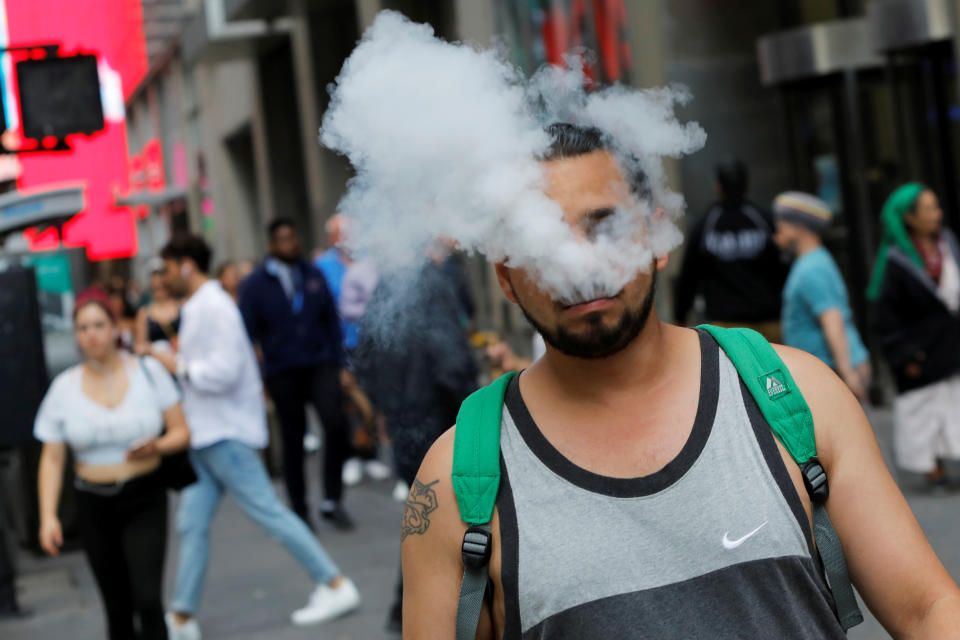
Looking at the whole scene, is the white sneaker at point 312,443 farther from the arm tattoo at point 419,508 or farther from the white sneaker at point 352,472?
the arm tattoo at point 419,508

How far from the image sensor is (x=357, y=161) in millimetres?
2072

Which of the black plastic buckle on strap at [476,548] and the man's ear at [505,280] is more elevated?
the man's ear at [505,280]

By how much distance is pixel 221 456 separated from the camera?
6395 mm

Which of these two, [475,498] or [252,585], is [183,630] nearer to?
[252,585]

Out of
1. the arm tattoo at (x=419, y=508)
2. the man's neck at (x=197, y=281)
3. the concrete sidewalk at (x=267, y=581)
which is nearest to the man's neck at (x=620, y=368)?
the arm tattoo at (x=419, y=508)

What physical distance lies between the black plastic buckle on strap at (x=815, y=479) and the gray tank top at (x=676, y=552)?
29mm

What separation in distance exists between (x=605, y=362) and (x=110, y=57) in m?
36.7

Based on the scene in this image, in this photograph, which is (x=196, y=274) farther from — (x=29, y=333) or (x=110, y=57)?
(x=110, y=57)

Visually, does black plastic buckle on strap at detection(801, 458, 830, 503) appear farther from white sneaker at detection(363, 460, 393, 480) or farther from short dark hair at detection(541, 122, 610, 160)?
white sneaker at detection(363, 460, 393, 480)

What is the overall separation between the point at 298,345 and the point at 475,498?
665cm

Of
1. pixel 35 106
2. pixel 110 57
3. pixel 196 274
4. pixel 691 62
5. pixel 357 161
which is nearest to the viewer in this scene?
pixel 357 161

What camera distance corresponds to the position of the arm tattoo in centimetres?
198

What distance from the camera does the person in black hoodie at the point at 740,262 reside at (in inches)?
277

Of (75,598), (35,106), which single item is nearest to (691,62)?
(35,106)
